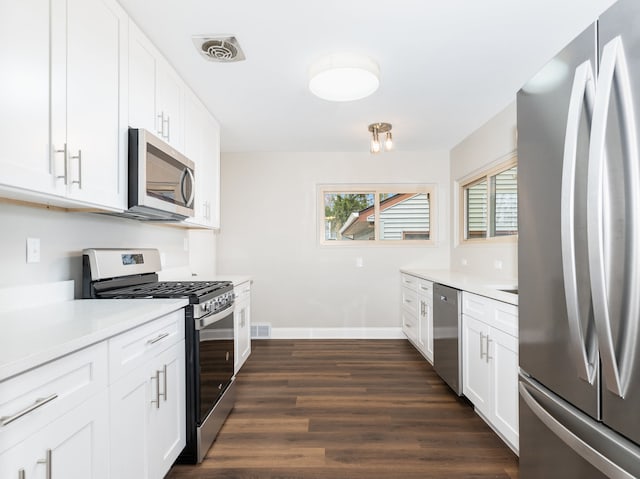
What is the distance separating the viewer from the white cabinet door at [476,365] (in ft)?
7.46

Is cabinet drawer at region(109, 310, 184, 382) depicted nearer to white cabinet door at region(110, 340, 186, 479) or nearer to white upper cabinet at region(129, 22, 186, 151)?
white cabinet door at region(110, 340, 186, 479)

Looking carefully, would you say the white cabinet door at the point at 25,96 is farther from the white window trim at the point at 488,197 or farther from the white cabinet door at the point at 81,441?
the white window trim at the point at 488,197

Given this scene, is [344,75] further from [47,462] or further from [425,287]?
[47,462]

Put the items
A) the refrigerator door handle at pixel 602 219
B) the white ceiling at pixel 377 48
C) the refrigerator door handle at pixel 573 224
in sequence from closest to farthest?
the refrigerator door handle at pixel 602 219
the refrigerator door handle at pixel 573 224
the white ceiling at pixel 377 48

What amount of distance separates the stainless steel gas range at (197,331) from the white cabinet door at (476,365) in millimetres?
1626

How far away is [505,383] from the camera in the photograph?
6.70 ft

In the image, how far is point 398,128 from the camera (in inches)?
145

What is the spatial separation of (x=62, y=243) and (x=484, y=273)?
3.38 metres

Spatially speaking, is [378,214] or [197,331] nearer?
[197,331]

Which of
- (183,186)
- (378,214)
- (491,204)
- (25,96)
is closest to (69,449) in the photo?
(25,96)

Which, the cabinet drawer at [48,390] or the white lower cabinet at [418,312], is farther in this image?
the white lower cabinet at [418,312]

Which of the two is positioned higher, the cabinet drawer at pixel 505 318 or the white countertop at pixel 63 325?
the white countertop at pixel 63 325

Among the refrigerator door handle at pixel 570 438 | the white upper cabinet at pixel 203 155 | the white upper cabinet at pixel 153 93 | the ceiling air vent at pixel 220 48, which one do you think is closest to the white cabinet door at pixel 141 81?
the white upper cabinet at pixel 153 93

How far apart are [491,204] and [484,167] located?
1.22ft
